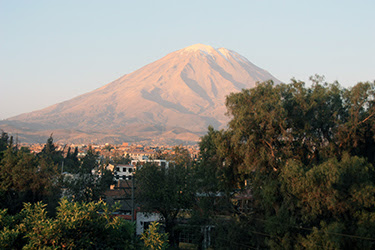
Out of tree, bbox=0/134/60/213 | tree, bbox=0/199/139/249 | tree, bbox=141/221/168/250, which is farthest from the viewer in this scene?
tree, bbox=0/134/60/213

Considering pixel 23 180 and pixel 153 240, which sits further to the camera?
pixel 23 180

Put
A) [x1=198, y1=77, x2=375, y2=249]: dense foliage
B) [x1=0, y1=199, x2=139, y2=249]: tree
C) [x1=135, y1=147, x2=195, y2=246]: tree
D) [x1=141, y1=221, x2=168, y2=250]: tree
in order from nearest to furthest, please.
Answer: [x1=0, y1=199, x2=139, y2=249]: tree → [x1=141, y1=221, x2=168, y2=250]: tree → [x1=198, y1=77, x2=375, y2=249]: dense foliage → [x1=135, y1=147, x2=195, y2=246]: tree

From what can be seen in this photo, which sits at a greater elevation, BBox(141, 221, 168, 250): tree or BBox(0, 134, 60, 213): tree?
BBox(0, 134, 60, 213): tree

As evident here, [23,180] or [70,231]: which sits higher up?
[23,180]

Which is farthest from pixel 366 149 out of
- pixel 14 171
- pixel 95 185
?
pixel 14 171

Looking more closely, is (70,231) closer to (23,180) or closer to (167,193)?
(167,193)

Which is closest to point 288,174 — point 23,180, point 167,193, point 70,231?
point 167,193

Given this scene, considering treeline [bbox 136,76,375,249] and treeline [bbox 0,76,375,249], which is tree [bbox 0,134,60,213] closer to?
treeline [bbox 0,76,375,249]

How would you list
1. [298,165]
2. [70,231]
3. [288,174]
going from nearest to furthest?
[70,231], [288,174], [298,165]

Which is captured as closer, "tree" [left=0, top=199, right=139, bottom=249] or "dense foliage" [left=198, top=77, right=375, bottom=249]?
"tree" [left=0, top=199, right=139, bottom=249]

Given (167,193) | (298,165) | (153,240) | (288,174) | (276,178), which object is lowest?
(167,193)

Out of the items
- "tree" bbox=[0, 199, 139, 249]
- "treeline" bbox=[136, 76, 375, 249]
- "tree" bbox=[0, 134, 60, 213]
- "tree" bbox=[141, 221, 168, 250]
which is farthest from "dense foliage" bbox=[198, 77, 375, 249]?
"tree" bbox=[0, 134, 60, 213]

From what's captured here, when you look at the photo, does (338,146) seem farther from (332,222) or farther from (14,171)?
(14,171)

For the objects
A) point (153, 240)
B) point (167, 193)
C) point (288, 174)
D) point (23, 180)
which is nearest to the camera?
point (153, 240)
